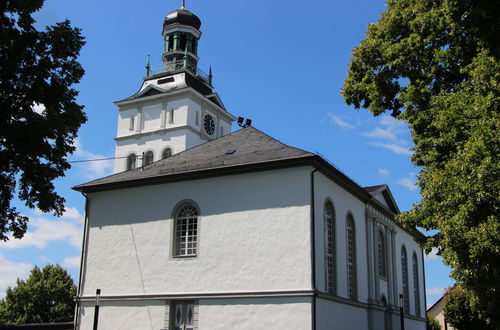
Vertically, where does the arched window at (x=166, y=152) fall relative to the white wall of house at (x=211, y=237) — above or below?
above

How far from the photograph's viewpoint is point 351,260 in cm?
2516

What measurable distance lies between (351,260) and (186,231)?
7060 millimetres

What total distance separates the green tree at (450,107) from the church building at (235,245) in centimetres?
417

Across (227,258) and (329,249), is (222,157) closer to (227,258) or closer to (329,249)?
(227,258)

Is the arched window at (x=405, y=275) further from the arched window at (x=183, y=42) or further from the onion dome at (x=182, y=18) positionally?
the onion dome at (x=182, y=18)

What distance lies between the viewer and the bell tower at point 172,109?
45.2 m

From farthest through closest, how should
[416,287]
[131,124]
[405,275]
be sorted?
[131,124]
[416,287]
[405,275]

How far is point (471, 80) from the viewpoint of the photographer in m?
16.2

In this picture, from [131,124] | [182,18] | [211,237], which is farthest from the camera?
→ [182,18]

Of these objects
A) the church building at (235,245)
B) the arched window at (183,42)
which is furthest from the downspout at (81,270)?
the arched window at (183,42)

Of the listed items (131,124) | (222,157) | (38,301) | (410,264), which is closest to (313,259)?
(222,157)

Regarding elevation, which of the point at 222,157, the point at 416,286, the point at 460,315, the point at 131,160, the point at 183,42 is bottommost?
the point at 460,315

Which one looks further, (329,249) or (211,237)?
(329,249)

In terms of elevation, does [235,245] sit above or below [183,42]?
below
